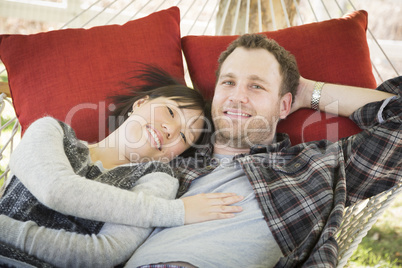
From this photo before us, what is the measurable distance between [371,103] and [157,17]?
38.0 inches

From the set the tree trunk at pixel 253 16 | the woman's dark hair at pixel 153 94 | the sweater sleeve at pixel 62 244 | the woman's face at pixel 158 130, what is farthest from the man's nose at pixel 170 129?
the tree trunk at pixel 253 16

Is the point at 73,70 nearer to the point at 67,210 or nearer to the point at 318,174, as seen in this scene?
the point at 67,210

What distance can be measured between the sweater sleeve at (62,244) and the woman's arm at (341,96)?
96 centimetres

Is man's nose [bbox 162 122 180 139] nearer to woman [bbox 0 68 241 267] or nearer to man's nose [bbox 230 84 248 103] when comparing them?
woman [bbox 0 68 241 267]

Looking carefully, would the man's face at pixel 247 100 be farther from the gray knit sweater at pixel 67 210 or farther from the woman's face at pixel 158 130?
the gray knit sweater at pixel 67 210

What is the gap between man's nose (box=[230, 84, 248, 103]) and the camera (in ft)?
4.75

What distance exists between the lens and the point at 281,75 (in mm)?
1520

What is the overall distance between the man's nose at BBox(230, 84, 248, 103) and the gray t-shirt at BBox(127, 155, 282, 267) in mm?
407

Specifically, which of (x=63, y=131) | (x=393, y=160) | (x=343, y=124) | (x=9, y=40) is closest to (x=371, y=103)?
(x=343, y=124)

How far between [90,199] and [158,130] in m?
0.43

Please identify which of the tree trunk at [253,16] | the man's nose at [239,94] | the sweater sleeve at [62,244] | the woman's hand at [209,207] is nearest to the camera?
the sweater sleeve at [62,244]

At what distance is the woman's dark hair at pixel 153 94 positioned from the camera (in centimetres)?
149

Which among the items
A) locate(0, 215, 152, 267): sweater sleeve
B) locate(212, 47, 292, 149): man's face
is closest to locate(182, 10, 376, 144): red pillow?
locate(212, 47, 292, 149): man's face

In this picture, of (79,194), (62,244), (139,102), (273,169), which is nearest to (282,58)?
(273,169)
